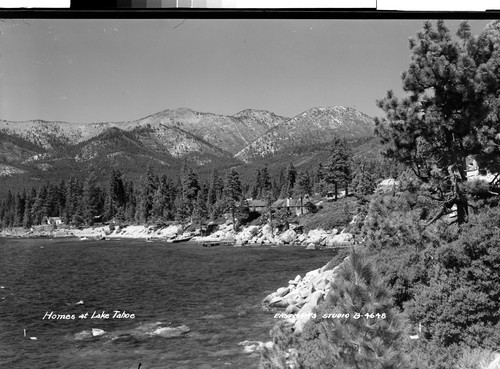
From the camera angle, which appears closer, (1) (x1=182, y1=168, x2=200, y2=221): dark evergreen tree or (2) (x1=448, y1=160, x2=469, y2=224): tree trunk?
(2) (x1=448, y1=160, x2=469, y2=224): tree trunk

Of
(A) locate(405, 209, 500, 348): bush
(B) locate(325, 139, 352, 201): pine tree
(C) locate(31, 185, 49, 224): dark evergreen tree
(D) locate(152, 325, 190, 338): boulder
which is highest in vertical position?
(B) locate(325, 139, 352, 201): pine tree

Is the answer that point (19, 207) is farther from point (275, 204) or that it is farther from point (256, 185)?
point (275, 204)

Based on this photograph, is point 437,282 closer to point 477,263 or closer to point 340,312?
point 477,263

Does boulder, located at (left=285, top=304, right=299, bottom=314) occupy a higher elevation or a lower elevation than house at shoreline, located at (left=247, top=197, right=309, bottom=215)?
lower

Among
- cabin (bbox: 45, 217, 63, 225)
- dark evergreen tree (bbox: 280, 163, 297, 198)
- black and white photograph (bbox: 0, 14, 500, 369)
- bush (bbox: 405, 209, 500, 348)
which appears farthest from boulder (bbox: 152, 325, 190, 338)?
bush (bbox: 405, 209, 500, 348)

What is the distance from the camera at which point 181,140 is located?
35.0ft

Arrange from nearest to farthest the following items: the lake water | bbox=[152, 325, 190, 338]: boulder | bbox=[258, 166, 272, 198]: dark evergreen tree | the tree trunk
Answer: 1. the tree trunk
2. the lake water
3. bbox=[258, 166, 272, 198]: dark evergreen tree
4. bbox=[152, 325, 190, 338]: boulder

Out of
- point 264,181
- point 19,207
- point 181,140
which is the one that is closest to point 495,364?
point 264,181

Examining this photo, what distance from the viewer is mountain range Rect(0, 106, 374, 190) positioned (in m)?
6.80

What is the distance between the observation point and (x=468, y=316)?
5855 mm

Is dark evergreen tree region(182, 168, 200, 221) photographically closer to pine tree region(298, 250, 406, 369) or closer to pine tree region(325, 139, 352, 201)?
pine tree region(325, 139, 352, 201)

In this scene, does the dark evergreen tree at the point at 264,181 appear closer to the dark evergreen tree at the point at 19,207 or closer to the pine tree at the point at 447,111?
the pine tree at the point at 447,111

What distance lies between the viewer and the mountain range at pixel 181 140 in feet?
22.3

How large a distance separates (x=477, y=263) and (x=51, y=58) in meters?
7.04
